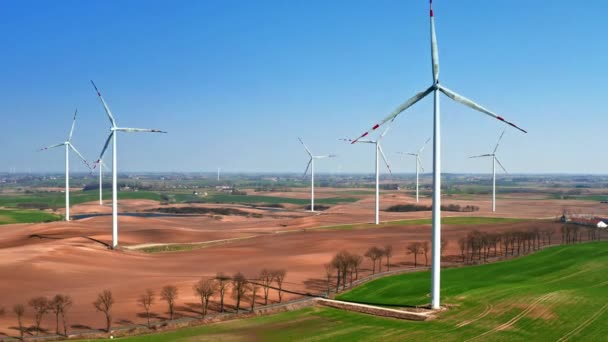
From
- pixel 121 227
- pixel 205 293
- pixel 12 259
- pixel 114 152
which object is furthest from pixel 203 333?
pixel 121 227

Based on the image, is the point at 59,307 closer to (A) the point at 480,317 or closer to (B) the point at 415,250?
(A) the point at 480,317

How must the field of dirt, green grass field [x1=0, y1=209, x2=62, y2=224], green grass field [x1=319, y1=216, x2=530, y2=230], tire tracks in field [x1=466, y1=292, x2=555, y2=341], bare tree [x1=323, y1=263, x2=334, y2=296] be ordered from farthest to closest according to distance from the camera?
green grass field [x1=0, y1=209, x2=62, y2=224]
green grass field [x1=319, y1=216, x2=530, y2=230]
bare tree [x1=323, y1=263, x2=334, y2=296]
the field of dirt
tire tracks in field [x1=466, y1=292, x2=555, y2=341]

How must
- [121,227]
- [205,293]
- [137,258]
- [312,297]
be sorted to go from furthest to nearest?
[121,227] < [137,258] < [312,297] < [205,293]

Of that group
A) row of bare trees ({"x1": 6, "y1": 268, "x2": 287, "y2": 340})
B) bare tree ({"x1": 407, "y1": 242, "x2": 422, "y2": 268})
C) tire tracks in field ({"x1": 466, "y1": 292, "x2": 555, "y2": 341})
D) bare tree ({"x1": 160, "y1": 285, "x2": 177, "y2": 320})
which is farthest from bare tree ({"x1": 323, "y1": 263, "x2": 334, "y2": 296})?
tire tracks in field ({"x1": 466, "y1": 292, "x2": 555, "y2": 341})

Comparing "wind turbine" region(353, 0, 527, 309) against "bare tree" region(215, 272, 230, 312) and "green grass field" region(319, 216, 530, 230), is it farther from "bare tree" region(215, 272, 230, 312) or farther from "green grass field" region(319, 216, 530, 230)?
"green grass field" region(319, 216, 530, 230)

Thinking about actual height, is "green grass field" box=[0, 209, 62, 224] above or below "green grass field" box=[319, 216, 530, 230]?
below

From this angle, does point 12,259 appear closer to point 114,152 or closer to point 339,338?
point 114,152

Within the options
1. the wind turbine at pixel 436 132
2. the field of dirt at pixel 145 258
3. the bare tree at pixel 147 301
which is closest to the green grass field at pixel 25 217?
the field of dirt at pixel 145 258

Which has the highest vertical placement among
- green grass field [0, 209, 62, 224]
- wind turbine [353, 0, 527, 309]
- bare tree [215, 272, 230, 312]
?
wind turbine [353, 0, 527, 309]

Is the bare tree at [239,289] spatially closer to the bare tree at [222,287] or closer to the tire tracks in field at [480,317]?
the bare tree at [222,287]
